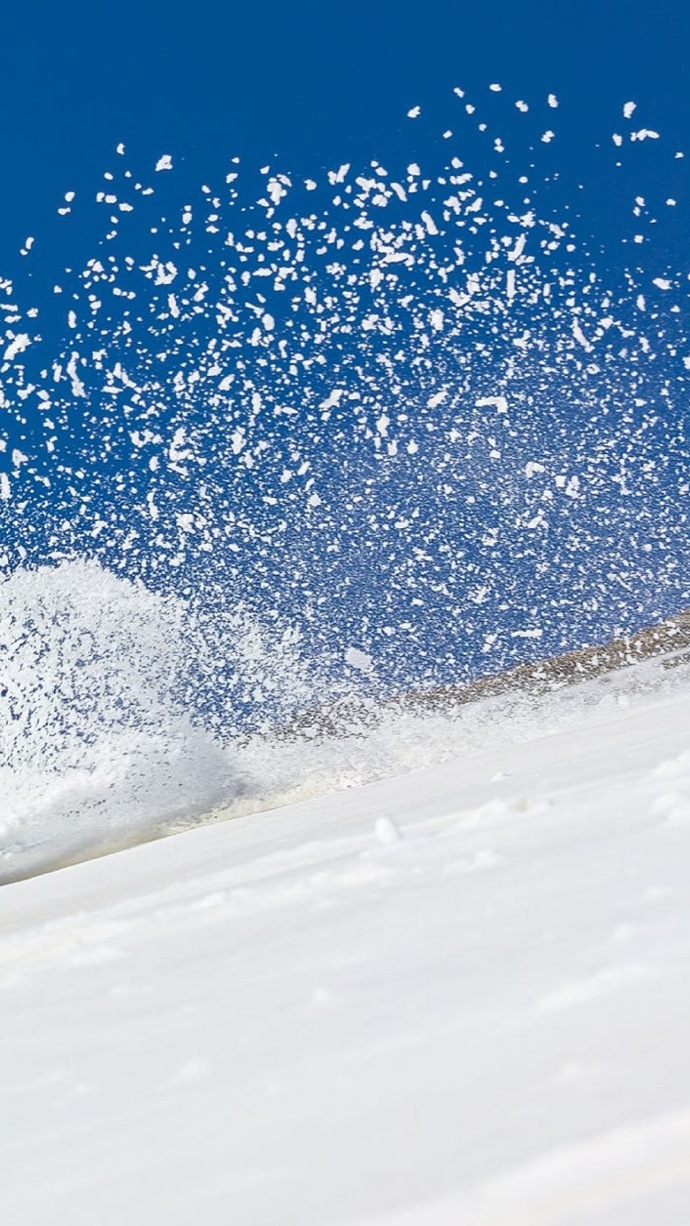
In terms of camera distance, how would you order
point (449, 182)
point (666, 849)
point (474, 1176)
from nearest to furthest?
point (474, 1176), point (666, 849), point (449, 182)

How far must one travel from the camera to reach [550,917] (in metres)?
1.13

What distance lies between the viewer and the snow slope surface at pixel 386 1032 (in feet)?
2.44

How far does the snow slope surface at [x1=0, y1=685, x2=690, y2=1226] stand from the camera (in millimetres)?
744

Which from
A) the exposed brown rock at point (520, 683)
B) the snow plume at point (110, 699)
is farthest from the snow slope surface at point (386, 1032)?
the exposed brown rock at point (520, 683)

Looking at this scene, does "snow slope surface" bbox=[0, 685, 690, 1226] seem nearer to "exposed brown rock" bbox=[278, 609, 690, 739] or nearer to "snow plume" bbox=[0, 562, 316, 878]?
"snow plume" bbox=[0, 562, 316, 878]

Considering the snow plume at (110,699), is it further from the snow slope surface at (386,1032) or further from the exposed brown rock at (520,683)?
the snow slope surface at (386,1032)

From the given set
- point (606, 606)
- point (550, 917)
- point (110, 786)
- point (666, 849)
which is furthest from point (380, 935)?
point (606, 606)

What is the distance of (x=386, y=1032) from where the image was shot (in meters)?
0.97

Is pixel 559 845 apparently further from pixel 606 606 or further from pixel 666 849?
pixel 606 606

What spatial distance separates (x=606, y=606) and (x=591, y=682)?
54 centimetres

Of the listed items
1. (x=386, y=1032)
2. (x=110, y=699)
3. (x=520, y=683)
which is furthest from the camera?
(x=110, y=699)

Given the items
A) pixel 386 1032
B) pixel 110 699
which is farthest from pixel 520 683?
pixel 386 1032

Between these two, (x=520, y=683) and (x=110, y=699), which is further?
(x=110, y=699)

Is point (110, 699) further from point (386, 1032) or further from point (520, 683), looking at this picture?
point (386, 1032)
